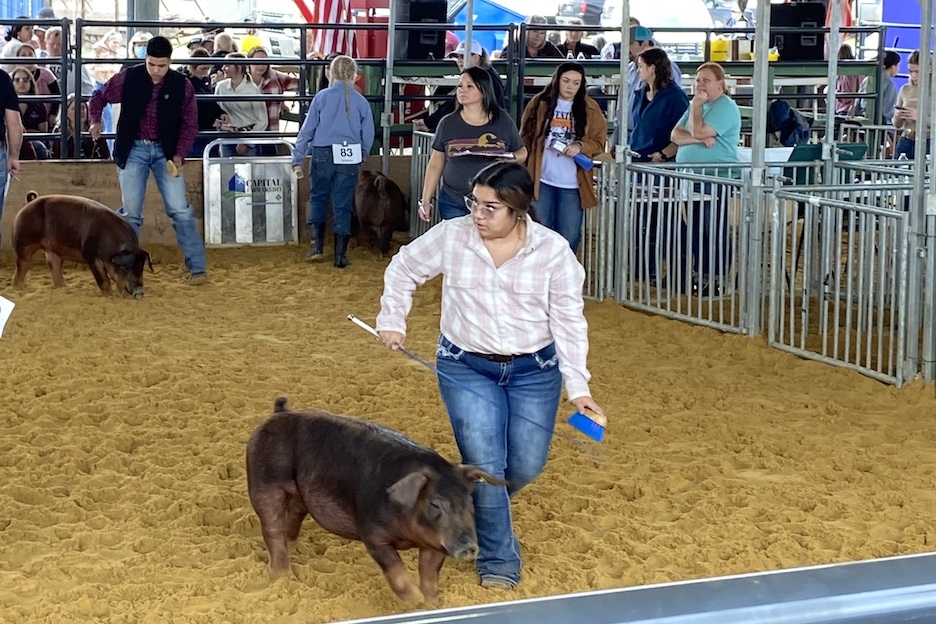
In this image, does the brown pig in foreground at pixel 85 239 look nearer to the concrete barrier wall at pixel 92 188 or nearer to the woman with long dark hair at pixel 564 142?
the concrete barrier wall at pixel 92 188

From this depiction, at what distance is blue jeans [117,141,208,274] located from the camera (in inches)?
396

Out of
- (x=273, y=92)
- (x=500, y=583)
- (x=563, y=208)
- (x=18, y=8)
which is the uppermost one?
(x=18, y=8)

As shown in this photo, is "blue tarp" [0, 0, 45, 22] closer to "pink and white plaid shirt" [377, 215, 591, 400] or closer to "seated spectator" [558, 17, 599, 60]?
"seated spectator" [558, 17, 599, 60]

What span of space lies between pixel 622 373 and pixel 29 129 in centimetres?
756

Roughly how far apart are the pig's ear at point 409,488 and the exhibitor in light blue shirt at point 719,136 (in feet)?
20.8

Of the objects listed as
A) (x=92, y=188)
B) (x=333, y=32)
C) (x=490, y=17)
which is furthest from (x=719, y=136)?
(x=490, y=17)

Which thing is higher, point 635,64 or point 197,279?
point 635,64

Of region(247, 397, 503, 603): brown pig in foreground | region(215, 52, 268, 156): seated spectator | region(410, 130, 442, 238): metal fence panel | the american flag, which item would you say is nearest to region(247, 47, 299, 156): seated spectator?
region(215, 52, 268, 156): seated spectator

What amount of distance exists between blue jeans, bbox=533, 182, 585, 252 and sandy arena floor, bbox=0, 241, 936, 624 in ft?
2.20

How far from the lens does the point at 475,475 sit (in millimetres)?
4078

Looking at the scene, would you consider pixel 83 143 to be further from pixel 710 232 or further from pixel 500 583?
pixel 500 583

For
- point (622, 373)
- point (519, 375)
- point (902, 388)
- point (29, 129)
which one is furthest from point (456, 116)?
A: point (29, 129)

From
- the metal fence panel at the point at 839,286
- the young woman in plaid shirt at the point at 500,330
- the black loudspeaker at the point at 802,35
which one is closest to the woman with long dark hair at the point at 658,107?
the metal fence panel at the point at 839,286

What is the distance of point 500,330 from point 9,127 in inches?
256
